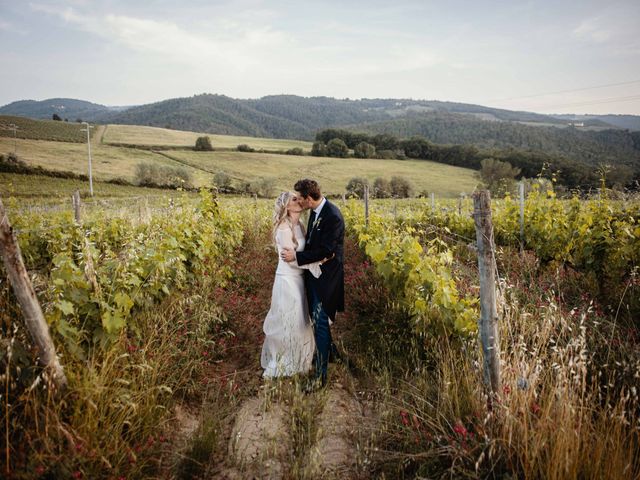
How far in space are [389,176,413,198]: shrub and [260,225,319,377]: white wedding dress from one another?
44.6 m

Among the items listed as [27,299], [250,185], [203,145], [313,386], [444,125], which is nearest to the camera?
[27,299]

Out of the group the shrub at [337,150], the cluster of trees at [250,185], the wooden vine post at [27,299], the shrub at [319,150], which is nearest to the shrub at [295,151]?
the shrub at [319,150]

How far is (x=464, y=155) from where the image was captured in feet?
230

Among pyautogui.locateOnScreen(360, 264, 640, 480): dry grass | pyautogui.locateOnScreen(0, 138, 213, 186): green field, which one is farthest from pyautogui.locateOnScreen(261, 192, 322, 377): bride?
pyautogui.locateOnScreen(0, 138, 213, 186): green field

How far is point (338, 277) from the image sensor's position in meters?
4.08

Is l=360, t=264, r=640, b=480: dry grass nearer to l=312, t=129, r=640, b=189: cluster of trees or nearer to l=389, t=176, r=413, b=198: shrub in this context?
l=389, t=176, r=413, b=198: shrub

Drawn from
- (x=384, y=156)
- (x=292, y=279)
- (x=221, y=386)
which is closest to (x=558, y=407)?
(x=292, y=279)

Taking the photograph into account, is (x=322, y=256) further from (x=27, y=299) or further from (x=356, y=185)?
(x=356, y=185)

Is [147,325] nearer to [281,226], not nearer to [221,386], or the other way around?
[221,386]

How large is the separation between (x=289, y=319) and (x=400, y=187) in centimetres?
4605

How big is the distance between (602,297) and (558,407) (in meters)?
4.64

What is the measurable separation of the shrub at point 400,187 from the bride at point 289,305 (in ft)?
146

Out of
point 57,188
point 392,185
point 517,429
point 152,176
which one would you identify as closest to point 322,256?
point 517,429

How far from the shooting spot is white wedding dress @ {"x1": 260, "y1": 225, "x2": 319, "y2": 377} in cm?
405
